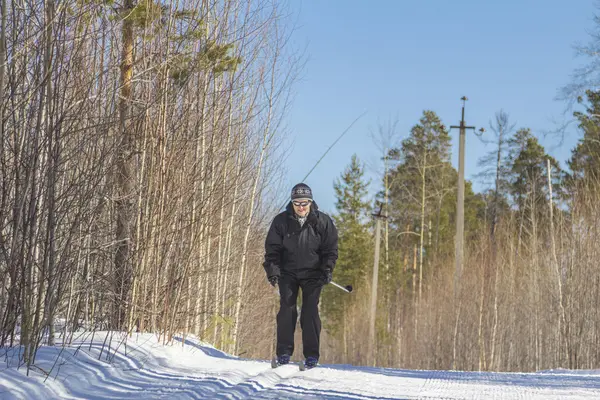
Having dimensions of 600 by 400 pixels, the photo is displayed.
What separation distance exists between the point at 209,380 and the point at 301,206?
7.23 ft

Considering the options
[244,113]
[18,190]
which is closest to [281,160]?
[244,113]

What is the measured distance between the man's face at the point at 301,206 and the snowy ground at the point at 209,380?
1.56 meters

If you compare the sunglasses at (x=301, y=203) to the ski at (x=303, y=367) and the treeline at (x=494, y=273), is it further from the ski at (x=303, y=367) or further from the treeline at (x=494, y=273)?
the treeline at (x=494, y=273)

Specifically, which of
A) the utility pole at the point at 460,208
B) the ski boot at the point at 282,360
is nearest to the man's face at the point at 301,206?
the ski boot at the point at 282,360

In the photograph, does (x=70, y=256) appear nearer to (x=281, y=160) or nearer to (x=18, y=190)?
(x=18, y=190)

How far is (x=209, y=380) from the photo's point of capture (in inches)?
250

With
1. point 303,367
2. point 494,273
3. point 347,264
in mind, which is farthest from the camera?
point 347,264

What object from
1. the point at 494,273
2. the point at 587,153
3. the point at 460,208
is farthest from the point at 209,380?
the point at 587,153

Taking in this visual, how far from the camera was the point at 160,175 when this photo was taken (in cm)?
820

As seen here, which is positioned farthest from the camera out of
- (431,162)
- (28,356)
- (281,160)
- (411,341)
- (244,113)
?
(431,162)

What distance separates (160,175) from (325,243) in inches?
73.3

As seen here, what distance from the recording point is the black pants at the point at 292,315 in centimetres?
818

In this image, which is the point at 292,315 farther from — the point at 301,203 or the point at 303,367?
the point at 301,203

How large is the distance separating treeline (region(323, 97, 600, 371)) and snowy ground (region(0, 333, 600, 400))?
800 cm
